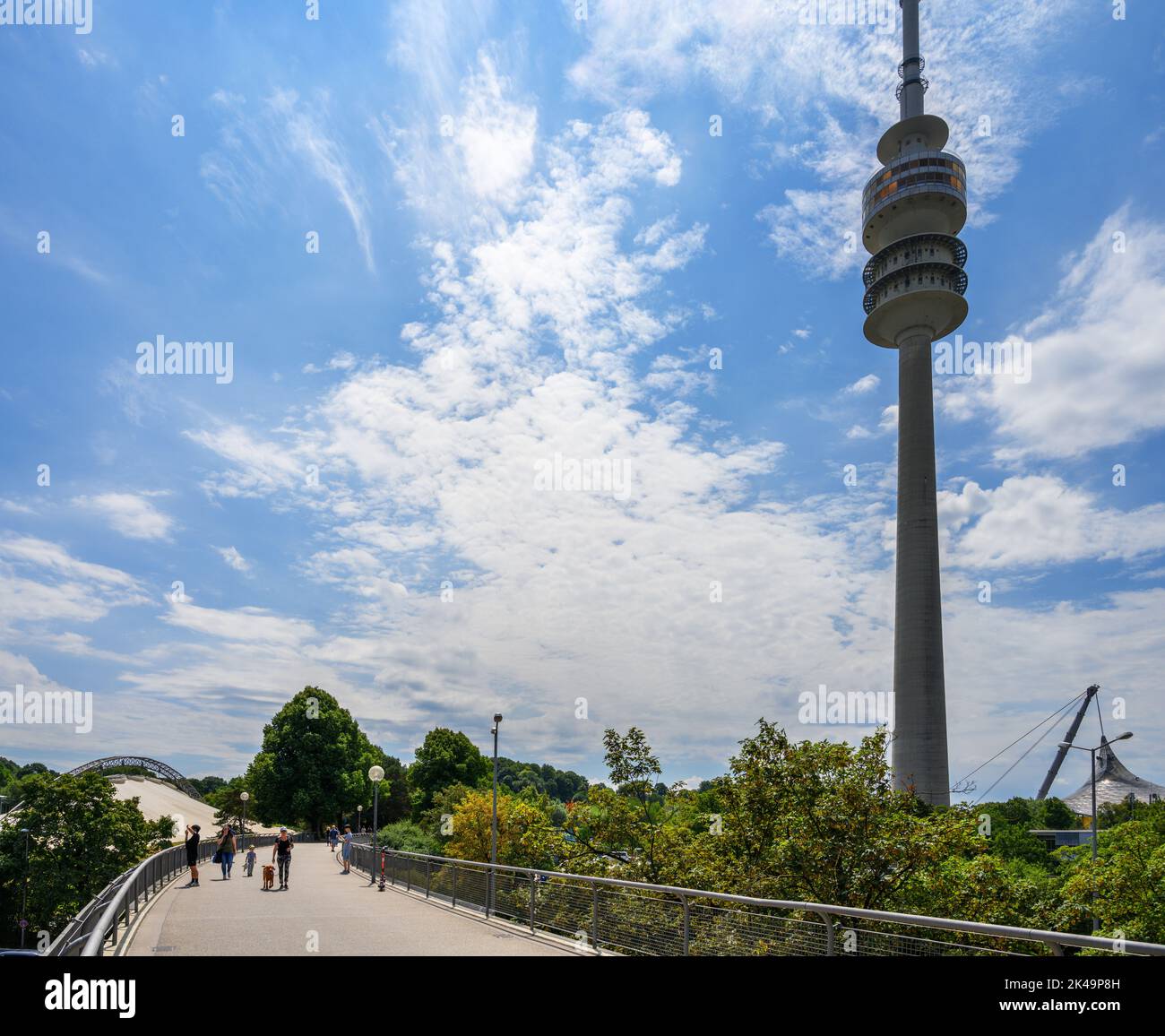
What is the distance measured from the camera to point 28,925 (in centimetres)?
4875

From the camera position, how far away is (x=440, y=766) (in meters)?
76.8

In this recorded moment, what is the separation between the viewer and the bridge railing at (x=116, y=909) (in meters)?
7.29

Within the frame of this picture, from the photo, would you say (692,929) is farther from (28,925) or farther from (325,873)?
(28,925)

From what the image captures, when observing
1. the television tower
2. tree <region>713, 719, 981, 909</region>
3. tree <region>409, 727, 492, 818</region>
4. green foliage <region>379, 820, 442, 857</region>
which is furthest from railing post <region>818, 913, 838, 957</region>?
tree <region>409, 727, 492, 818</region>

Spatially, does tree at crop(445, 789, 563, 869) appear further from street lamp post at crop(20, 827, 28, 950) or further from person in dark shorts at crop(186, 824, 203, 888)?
street lamp post at crop(20, 827, 28, 950)

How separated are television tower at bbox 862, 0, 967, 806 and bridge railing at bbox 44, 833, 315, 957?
1920 inches

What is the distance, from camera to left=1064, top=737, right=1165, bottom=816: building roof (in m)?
137

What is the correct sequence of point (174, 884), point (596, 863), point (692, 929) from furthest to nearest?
point (596, 863)
point (174, 884)
point (692, 929)

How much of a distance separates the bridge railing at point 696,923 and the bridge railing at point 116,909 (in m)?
5.60

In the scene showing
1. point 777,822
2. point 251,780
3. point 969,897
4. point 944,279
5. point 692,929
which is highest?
point 944,279

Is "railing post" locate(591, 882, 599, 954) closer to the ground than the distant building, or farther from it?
farther from it
